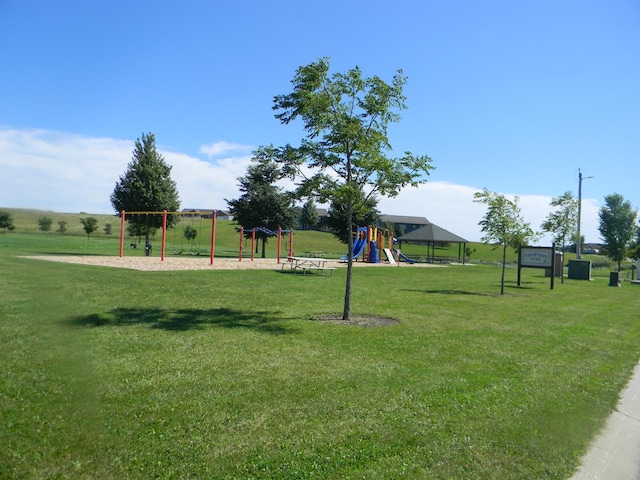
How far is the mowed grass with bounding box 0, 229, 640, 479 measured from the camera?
2.36 metres

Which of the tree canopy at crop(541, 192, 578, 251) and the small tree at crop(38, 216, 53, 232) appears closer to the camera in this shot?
the small tree at crop(38, 216, 53, 232)

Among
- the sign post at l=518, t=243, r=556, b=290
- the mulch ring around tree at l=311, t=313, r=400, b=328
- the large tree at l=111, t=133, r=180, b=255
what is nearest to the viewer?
the mulch ring around tree at l=311, t=313, r=400, b=328

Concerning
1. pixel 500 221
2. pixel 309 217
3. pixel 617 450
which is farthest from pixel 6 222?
pixel 309 217

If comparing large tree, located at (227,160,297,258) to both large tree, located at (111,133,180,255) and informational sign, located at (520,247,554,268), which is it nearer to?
large tree, located at (111,133,180,255)

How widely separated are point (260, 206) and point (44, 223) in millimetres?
38390

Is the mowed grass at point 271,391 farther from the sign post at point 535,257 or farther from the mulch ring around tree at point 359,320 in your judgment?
the sign post at point 535,257

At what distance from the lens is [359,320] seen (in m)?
10.9

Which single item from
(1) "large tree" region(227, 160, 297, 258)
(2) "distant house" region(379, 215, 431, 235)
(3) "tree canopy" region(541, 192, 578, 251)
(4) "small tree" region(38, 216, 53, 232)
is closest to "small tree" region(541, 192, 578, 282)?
(3) "tree canopy" region(541, 192, 578, 251)

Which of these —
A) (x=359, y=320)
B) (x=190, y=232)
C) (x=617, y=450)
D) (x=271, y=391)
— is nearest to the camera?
(x=617, y=450)

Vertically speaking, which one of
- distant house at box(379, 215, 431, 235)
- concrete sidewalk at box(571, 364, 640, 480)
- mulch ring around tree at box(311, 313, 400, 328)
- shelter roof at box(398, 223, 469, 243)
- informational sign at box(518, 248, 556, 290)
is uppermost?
distant house at box(379, 215, 431, 235)

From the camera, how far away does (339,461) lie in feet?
12.7

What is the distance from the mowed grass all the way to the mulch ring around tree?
16.9 inches

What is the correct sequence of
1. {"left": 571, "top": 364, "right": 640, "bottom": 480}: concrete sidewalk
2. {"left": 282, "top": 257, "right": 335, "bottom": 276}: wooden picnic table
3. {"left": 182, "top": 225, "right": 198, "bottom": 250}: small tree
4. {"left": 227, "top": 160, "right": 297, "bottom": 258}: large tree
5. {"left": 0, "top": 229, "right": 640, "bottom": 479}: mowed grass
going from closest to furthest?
{"left": 0, "top": 229, "right": 640, "bottom": 479}: mowed grass, {"left": 571, "top": 364, "right": 640, "bottom": 480}: concrete sidewalk, {"left": 282, "top": 257, "right": 335, "bottom": 276}: wooden picnic table, {"left": 227, "top": 160, "right": 297, "bottom": 258}: large tree, {"left": 182, "top": 225, "right": 198, "bottom": 250}: small tree

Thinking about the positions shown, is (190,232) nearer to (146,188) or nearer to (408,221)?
(146,188)
